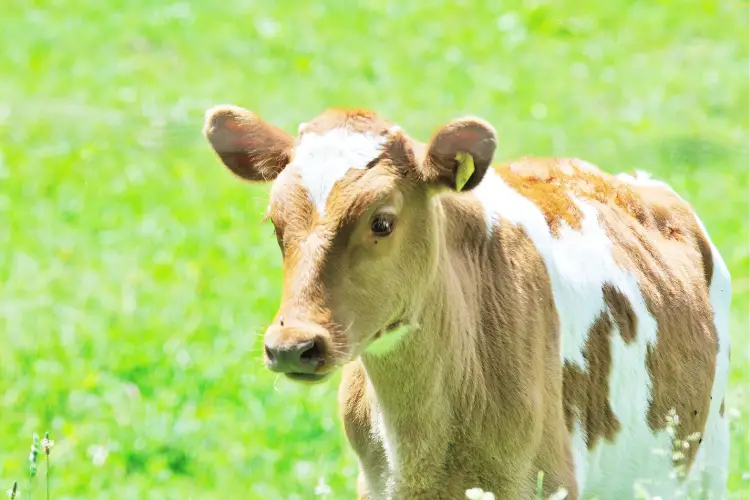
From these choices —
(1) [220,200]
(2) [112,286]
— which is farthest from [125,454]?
(1) [220,200]

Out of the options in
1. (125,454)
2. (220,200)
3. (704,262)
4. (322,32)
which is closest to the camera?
(704,262)

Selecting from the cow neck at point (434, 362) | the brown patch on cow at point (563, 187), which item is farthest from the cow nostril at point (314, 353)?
the brown patch on cow at point (563, 187)

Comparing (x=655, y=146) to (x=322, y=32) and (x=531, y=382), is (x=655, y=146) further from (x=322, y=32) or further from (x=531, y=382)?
(x=531, y=382)

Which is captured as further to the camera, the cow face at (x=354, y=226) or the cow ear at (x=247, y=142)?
the cow ear at (x=247, y=142)

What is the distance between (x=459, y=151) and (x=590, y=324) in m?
1.14

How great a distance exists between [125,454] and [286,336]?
369cm

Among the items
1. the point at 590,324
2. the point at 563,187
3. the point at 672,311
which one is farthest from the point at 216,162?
the point at 590,324

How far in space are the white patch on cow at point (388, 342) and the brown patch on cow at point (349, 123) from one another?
26.7 inches

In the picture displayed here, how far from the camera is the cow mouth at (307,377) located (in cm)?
425

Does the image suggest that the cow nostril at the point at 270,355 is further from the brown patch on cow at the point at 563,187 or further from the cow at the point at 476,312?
the brown patch on cow at the point at 563,187

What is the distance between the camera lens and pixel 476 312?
16.5ft

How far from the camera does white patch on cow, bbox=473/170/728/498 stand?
207 inches

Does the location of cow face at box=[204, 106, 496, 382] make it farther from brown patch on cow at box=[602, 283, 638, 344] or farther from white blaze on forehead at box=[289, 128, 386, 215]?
brown patch on cow at box=[602, 283, 638, 344]

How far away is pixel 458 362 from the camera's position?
4875mm
